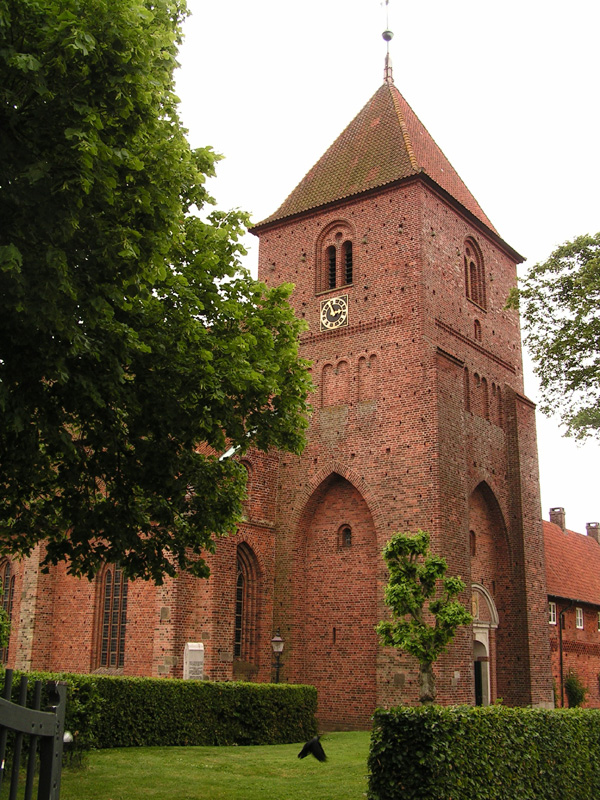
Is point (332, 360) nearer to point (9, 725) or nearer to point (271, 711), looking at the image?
point (271, 711)

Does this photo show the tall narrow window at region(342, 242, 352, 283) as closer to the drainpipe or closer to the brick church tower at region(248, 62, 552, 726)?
the brick church tower at region(248, 62, 552, 726)

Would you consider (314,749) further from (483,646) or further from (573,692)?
(573,692)

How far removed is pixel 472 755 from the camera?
951cm

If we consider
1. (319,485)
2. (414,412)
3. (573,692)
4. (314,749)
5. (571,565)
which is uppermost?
(414,412)

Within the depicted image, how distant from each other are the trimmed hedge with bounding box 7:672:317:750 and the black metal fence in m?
9.63

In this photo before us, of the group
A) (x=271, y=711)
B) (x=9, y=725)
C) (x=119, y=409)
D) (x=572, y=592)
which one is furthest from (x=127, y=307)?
(x=572, y=592)

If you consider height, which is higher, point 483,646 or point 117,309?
point 117,309

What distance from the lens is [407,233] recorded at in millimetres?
24625

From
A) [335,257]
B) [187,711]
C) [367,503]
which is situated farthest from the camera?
[335,257]

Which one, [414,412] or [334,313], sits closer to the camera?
[414,412]

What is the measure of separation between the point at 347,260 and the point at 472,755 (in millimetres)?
18760

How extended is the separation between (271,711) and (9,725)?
52.9ft

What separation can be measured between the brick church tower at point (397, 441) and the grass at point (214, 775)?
6.44m

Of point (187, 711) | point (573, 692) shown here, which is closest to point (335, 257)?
point (187, 711)
